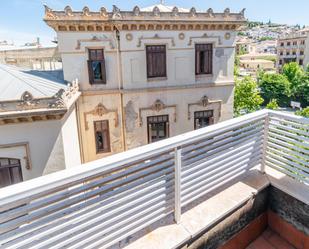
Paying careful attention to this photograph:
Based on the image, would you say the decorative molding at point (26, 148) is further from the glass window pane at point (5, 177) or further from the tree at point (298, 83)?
the tree at point (298, 83)

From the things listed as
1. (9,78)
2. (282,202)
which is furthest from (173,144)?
(9,78)

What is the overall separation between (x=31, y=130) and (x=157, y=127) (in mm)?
5722

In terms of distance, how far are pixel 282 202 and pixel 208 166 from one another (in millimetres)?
1105

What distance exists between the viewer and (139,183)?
188cm

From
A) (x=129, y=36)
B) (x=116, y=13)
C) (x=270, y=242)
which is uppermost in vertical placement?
(x=116, y=13)

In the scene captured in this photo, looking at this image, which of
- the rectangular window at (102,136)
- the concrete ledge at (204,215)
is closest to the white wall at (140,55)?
the rectangular window at (102,136)

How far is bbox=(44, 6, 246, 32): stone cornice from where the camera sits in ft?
29.0

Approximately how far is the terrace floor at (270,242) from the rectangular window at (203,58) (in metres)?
9.02

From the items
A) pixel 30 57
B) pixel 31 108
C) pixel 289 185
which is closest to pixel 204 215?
pixel 289 185

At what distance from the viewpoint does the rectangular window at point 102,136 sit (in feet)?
33.8

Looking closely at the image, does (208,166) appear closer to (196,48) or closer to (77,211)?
(77,211)

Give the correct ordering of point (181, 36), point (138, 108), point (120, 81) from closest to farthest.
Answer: point (120, 81) → point (181, 36) → point (138, 108)

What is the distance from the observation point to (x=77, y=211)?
5.31 ft

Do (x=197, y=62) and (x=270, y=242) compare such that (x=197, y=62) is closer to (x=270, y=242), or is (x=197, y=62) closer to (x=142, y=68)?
(x=142, y=68)
